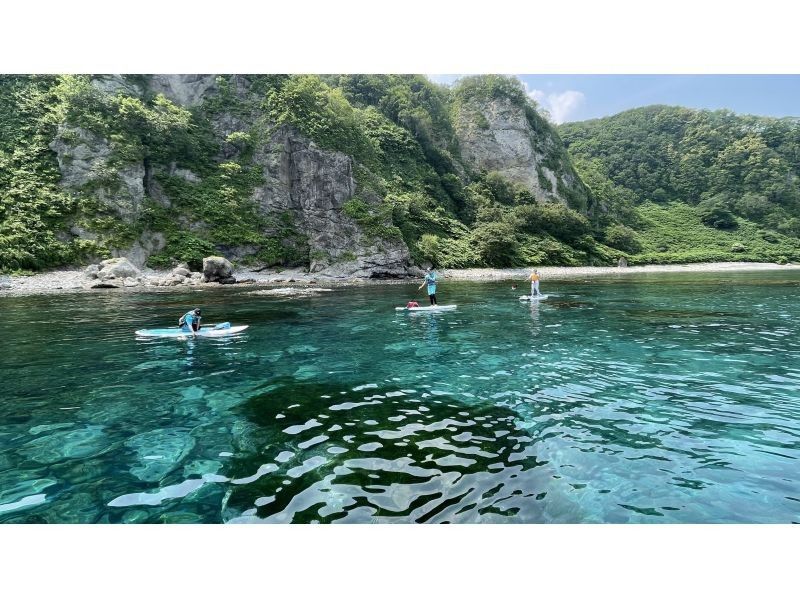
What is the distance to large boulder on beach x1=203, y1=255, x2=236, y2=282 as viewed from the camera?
45.9 metres

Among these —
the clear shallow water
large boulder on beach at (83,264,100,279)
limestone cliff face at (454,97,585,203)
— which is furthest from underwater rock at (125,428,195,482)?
limestone cliff face at (454,97,585,203)

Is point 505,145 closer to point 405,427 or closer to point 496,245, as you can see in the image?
point 496,245

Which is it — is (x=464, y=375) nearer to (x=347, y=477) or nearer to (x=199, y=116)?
(x=347, y=477)

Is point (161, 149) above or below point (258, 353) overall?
above

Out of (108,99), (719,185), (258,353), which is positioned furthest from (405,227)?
(719,185)

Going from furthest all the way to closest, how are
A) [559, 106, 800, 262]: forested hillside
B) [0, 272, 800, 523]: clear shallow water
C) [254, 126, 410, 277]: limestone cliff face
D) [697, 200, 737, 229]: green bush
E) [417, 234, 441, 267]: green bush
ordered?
1. [697, 200, 737, 229]: green bush
2. [559, 106, 800, 262]: forested hillside
3. [417, 234, 441, 267]: green bush
4. [254, 126, 410, 277]: limestone cliff face
5. [0, 272, 800, 523]: clear shallow water

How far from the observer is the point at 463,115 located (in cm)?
9831

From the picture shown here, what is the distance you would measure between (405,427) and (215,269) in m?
43.1

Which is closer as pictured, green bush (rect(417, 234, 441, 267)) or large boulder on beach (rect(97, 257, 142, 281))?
large boulder on beach (rect(97, 257, 142, 281))

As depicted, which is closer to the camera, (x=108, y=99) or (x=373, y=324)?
(x=373, y=324)

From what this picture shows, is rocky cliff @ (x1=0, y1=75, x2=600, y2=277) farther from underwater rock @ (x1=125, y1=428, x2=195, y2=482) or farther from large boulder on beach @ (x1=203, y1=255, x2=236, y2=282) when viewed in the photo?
underwater rock @ (x1=125, y1=428, x2=195, y2=482)

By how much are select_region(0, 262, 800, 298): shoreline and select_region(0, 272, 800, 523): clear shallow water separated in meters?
25.5

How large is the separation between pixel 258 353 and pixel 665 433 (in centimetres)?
1230

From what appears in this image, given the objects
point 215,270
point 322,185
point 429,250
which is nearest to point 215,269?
point 215,270
